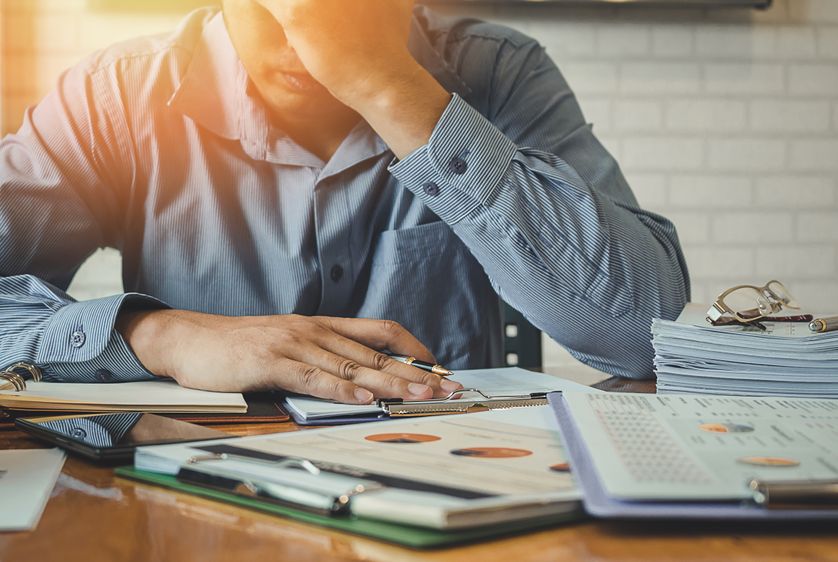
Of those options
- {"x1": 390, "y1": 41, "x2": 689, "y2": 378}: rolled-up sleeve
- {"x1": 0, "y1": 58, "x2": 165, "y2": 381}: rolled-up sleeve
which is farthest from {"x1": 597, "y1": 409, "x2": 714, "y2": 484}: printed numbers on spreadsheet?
{"x1": 0, "y1": 58, "x2": 165, "y2": 381}: rolled-up sleeve

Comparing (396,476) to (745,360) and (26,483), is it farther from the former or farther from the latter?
(745,360)

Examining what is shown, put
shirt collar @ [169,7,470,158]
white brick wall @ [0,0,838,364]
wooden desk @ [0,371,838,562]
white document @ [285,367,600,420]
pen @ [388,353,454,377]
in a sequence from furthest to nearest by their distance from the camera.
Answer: white brick wall @ [0,0,838,364] → shirt collar @ [169,7,470,158] → pen @ [388,353,454,377] → white document @ [285,367,600,420] → wooden desk @ [0,371,838,562]

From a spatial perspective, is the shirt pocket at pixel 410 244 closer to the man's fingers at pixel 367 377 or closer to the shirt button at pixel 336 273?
the shirt button at pixel 336 273

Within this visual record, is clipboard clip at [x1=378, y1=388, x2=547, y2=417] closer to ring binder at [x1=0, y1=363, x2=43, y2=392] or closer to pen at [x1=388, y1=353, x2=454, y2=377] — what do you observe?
pen at [x1=388, y1=353, x2=454, y2=377]

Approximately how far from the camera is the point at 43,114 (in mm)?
1273

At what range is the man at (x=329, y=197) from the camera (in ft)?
3.21

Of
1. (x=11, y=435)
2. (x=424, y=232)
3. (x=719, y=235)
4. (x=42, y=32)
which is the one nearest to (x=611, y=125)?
(x=719, y=235)

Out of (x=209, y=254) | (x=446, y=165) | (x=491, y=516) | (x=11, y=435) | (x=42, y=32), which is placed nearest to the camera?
(x=491, y=516)

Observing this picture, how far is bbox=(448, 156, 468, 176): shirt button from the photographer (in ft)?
3.18

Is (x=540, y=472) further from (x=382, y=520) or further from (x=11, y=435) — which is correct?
(x=11, y=435)

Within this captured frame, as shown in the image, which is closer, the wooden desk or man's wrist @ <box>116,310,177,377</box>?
the wooden desk

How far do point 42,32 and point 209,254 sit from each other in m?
1.48

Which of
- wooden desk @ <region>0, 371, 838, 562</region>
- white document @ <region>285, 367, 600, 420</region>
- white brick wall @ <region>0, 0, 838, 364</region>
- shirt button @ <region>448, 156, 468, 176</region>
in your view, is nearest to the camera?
wooden desk @ <region>0, 371, 838, 562</region>

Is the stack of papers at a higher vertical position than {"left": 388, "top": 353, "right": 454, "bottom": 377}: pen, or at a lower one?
higher
